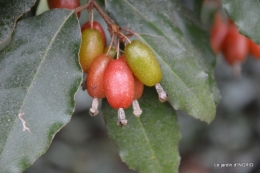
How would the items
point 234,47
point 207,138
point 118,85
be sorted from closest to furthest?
point 118,85 → point 234,47 → point 207,138

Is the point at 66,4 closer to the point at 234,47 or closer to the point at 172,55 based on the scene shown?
the point at 172,55

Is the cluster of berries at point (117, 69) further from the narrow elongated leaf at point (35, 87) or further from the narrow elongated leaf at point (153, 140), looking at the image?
the narrow elongated leaf at point (153, 140)

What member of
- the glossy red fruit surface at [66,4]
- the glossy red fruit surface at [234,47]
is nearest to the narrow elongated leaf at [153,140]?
the glossy red fruit surface at [66,4]

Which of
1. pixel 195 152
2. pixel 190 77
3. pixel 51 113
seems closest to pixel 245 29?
pixel 190 77

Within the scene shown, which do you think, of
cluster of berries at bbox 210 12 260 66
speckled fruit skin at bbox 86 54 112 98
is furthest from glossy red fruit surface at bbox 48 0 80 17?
cluster of berries at bbox 210 12 260 66

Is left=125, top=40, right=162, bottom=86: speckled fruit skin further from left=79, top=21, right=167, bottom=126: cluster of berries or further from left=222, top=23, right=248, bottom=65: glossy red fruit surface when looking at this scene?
left=222, top=23, right=248, bottom=65: glossy red fruit surface

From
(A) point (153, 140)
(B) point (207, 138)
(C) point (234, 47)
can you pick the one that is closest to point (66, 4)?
(A) point (153, 140)

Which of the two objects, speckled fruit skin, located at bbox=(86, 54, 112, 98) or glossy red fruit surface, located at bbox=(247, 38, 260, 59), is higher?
speckled fruit skin, located at bbox=(86, 54, 112, 98)

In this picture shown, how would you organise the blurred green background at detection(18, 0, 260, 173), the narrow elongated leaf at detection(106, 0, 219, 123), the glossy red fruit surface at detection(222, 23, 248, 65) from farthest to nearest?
the blurred green background at detection(18, 0, 260, 173) < the glossy red fruit surface at detection(222, 23, 248, 65) < the narrow elongated leaf at detection(106, 0, 219, 123)
